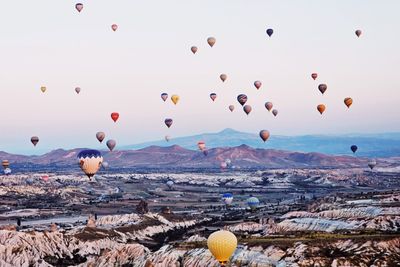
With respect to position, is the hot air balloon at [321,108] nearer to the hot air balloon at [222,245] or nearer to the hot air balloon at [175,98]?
the hot air balloon at [175,98]

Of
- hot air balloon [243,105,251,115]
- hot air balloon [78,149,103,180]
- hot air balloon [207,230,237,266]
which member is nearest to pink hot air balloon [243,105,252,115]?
hot air balloon [243,105,251,115]

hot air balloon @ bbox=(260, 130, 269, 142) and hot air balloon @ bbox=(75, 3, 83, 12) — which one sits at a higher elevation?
hot air balloon @ bbox=(75, 3, 83, 12)

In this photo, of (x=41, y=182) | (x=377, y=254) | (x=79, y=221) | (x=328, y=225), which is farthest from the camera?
(x=41, y=182)

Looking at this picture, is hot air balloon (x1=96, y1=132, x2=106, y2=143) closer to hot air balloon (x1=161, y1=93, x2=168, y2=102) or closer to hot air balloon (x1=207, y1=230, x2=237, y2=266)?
hot air balloon (x1=161, y1=93, x2=168, y2=102)

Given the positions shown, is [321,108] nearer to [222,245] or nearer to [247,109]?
[247,109]

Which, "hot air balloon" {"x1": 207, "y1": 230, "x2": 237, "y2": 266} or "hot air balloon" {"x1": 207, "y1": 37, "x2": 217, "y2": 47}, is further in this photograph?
"hot air balloon" {"x1": 207, "y1": 37, "x2": 217, "y2": 47}

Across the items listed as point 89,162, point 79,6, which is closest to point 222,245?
point 89,162

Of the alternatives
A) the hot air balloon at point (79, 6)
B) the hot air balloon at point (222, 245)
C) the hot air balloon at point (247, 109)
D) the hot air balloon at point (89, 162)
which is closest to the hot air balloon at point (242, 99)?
the hot air balloon at point (247, 109)

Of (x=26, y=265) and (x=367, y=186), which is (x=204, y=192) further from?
(x=26, y=265)

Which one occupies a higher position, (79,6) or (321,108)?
(79,6)

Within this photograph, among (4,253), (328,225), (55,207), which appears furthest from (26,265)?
(55,207)

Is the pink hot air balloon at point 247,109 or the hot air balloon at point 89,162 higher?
the pink hot air balloon at point 247,109
